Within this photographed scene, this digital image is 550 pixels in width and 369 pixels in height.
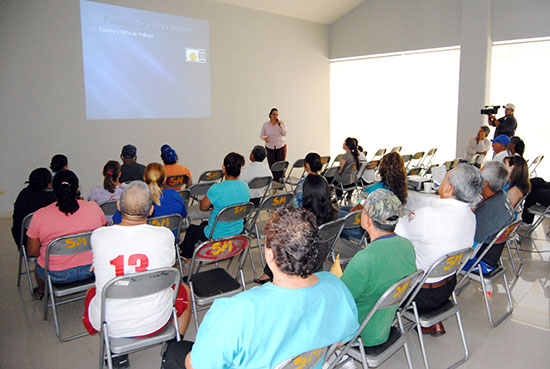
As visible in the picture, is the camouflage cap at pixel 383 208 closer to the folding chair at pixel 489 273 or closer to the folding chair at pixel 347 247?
the folding chair at pixel 347 247

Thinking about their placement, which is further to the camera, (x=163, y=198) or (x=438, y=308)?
(x=163, y=198)

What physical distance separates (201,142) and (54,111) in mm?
2793

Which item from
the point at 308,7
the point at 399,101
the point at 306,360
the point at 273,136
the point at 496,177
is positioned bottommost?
the point at 306,360

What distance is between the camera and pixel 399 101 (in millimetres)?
10188

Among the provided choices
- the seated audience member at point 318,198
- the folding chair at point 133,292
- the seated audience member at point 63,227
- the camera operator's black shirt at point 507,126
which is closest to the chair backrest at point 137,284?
the folding chair at point 133,292

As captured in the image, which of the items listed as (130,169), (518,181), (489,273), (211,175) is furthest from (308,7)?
(489,273)

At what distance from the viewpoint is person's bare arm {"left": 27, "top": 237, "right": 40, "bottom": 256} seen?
3.04 metres

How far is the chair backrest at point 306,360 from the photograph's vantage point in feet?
4.83

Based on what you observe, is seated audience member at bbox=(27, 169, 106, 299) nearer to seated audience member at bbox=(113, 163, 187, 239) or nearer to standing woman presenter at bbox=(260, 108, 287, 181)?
seated audience member at bbox=(113, 163, 187, 239)

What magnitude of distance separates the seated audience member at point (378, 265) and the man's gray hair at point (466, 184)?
0.72 metres

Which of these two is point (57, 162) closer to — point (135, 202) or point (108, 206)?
point (108, 206)

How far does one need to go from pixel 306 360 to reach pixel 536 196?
482 centimetres

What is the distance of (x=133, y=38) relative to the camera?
740cm

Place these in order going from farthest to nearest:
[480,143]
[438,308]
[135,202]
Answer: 1. [480,143]
2. [438,308]
3. [135,202]
